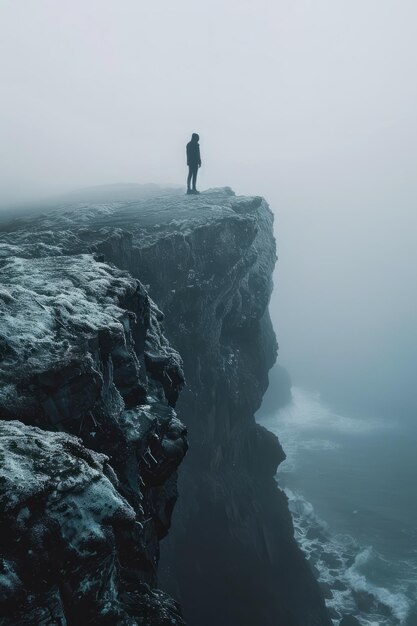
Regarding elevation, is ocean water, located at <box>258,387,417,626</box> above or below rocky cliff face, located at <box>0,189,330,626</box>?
below

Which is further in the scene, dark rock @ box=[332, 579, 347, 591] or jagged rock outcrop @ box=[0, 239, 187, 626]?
dark rock @ box=[332, 579, 347, 591]

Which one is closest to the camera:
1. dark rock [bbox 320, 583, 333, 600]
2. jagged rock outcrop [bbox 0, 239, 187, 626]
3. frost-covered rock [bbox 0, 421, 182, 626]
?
frost-covered rock [bbox 0, 421, 182, 626]

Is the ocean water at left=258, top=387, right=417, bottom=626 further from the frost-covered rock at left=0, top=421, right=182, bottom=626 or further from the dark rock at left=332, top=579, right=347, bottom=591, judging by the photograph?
the frost-covered rock at left=0, top=421, right=182, bottom=626

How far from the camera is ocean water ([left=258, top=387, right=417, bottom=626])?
2050 inches

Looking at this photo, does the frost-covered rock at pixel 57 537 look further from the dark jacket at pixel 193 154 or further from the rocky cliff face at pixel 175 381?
the dark jacket at pixel 193 154

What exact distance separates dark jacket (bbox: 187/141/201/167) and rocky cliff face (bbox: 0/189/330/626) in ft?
15.9

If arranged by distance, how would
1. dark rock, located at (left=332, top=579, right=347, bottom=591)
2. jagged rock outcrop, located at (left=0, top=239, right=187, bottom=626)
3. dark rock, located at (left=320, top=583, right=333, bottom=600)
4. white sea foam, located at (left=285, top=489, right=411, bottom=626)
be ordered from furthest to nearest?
dark rock, located at (left=332, top=579, right=347, bottom=591) < dark rock, located at (left=320, top=583, right=333, bottom=600) < white sea foam, located at (left=285, top=489, right=411, bottom=626) < jagged rock outcrop, located at (left=0, top=239, right=187, bottom=626)

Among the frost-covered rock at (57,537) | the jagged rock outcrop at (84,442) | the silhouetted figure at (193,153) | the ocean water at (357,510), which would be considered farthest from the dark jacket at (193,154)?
the ocean water at (357,510)

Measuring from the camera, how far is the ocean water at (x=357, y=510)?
5206 centimetres

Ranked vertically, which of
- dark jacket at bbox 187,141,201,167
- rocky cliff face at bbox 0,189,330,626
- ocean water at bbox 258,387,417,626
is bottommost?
ocean water at bbox 258,387,417,626

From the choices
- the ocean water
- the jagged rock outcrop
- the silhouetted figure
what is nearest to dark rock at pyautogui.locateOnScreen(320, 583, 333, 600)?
the ocean water

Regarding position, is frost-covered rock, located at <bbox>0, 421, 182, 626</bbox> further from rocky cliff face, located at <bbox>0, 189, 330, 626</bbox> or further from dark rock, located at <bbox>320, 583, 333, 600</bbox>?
dark rock, located at <bbox>320, 583, 333, 600</bbox>

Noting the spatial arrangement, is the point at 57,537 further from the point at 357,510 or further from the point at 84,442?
the point at 357,510

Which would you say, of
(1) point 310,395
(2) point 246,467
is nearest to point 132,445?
(2) point 246,467
